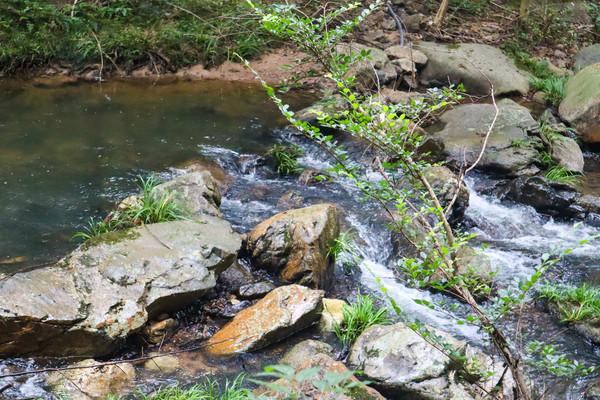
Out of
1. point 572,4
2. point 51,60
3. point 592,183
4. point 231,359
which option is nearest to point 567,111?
point 592,183

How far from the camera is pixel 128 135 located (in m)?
8.34

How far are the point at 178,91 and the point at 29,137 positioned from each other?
117 inches

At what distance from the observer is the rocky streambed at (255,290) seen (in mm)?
4145

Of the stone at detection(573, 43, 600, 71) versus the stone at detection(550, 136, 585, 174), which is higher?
the stone at detection(573, 43, 600, 71)

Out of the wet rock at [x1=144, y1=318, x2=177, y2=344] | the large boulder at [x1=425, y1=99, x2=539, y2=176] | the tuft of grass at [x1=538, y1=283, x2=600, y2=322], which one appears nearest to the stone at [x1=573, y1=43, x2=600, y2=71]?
the large boulder at [x1=425, y1=99, x2=539, y2=176]

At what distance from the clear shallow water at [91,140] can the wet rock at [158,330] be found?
1360 millimetres

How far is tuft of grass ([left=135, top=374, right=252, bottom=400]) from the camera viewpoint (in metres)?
3.83

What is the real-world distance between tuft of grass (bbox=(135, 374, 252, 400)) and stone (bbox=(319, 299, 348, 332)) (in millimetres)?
974

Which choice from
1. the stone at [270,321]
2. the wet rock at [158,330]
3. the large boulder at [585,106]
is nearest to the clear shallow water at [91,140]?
the wet rock at [158,330]

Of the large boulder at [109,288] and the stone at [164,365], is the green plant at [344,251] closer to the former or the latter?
the large boulder at [109,288]

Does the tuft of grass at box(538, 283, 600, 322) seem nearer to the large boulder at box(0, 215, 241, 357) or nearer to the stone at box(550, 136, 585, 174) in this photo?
the large boulder at box(0, 215, 241, 357)

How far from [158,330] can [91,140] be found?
13.7ft

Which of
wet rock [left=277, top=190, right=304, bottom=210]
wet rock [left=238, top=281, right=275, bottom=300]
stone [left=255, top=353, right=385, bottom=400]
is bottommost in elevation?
wet rock [left=277, top=190, right=304, bottom=210]

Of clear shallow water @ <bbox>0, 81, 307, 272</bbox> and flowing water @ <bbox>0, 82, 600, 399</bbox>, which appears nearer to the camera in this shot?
flowing water @ <bbox>0, 82, 600, 399</bbox>
